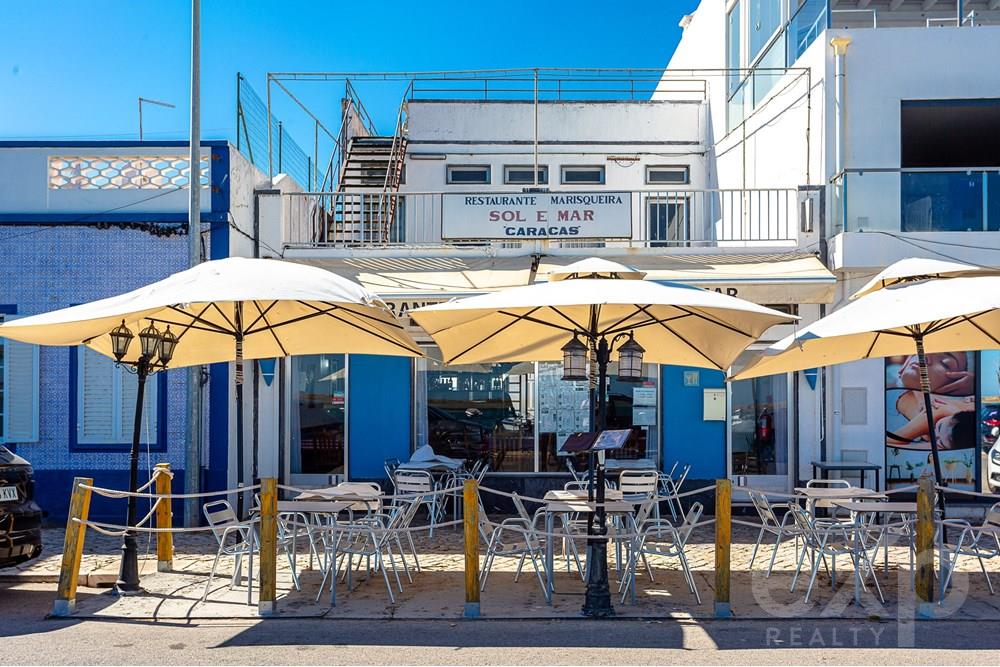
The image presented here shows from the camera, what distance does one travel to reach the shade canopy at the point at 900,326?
706cm

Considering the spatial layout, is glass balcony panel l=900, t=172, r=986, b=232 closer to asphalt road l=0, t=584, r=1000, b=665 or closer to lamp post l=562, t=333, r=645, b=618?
lamp post l=562, t=333, r=645, b=618

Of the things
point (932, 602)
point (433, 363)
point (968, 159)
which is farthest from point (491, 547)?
point (968, 159)

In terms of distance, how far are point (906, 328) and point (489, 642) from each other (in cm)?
498

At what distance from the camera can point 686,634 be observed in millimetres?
6594

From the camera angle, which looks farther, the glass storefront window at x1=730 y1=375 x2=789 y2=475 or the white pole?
the glass storefront window at x1=730 y1=375 x2=789 y2=475

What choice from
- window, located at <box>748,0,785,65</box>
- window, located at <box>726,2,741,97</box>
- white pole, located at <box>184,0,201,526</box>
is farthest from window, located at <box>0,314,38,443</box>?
window, located at <box>726,2,741,97</box>

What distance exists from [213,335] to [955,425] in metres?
9.11

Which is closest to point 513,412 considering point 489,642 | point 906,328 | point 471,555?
point 906,328

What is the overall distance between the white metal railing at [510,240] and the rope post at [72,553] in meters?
5.79

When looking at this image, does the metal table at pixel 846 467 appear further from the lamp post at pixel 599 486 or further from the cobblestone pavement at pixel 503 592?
the lamp post at pixel 599 486

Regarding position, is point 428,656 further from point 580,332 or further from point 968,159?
point 968,159

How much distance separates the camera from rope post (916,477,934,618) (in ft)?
23.0

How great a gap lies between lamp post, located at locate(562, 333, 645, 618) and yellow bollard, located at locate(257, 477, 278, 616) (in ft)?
7.92

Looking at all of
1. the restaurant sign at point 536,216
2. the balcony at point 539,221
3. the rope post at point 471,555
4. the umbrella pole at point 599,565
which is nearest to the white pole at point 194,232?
the balcony at point 539,221
